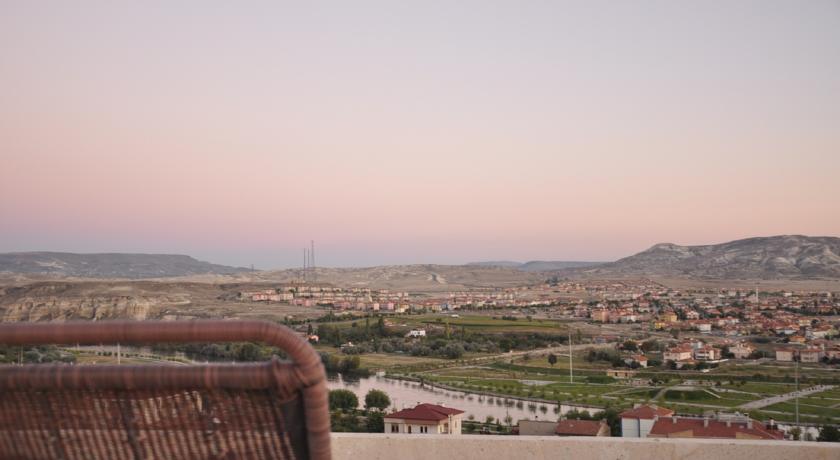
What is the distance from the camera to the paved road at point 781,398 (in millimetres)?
19547

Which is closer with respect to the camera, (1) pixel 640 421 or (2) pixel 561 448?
(2) pixel 561 448

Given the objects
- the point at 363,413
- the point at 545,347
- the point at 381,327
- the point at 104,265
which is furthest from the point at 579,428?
the point at 104,265

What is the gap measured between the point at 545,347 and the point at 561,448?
31399mm

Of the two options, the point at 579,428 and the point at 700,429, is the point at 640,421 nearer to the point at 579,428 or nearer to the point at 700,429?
the point at 579,428

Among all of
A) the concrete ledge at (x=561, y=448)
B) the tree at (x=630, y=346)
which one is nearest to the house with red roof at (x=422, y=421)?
the concrete ledge at (x=561, y=448)

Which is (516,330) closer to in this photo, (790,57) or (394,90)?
(394,90)

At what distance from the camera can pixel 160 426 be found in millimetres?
753

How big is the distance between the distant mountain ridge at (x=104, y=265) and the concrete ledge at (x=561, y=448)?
39.2 meters

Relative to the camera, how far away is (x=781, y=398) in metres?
20.7

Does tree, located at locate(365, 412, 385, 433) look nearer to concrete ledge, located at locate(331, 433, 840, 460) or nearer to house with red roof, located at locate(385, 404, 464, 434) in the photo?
house with red roof, located at locate(385, 404, 464, 434)

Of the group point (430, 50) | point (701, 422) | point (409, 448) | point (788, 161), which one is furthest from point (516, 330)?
point (409, 448)

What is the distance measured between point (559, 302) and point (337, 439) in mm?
49946

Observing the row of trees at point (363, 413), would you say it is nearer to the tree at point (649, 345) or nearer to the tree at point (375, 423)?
the tree at point (375, 423)

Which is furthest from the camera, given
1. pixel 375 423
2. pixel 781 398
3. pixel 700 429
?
pixel 781 398
